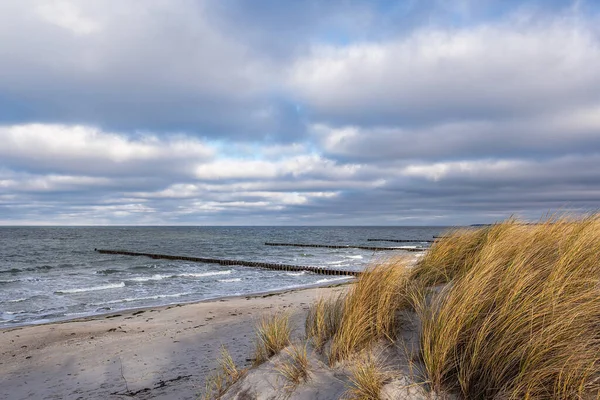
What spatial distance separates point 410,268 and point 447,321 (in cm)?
269

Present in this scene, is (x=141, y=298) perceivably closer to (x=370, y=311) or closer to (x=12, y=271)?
(x=370, y=311)

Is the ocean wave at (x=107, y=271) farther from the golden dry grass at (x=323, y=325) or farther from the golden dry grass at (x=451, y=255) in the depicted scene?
the golden dry grass at (x=323, y=325)

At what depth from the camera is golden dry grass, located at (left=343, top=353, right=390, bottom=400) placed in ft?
10.4

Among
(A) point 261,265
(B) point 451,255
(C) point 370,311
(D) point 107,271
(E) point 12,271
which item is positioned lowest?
(A) point 261,265

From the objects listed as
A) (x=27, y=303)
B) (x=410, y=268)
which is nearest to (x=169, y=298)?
(x=27, y=303)

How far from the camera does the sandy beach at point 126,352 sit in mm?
6203

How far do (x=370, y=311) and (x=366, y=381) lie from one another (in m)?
1.19

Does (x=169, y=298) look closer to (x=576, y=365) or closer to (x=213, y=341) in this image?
(x=213, y=341)

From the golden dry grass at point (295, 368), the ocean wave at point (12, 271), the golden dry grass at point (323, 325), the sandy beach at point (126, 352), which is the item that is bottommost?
the ocean wave at point (12, 271)

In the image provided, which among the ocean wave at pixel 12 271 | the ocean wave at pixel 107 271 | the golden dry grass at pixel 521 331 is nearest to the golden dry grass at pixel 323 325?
the golden dry grass at pixel 521 331

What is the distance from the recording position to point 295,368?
3.78 meters

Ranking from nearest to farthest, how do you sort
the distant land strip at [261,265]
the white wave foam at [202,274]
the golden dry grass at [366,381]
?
1. the golden dry grass at [366,381]
2. the white wave foam at [202,274]
3. the distant land strip at [261,265]

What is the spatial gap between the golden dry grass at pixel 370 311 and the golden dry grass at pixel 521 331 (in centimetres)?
43

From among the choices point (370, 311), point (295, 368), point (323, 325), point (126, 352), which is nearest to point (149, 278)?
point (126, 352)
